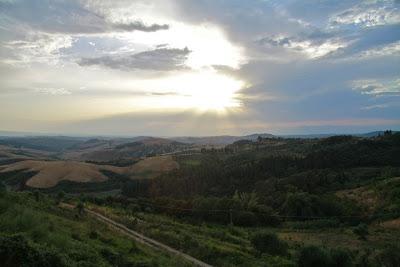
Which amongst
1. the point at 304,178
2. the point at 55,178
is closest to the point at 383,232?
the point at 304,178

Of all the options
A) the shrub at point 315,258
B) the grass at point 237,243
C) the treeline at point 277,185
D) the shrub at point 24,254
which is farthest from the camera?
the treeline at point 277,185

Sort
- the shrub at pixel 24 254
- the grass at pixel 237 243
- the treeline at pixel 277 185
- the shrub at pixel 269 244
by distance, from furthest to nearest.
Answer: the treeline at pixel 277 185 → the shrub at pixel 269 244 → the grass at pixel 237 243 → the shrub at pixel 24 254

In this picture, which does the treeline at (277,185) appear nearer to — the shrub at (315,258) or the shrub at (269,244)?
the shrub at (269,244)

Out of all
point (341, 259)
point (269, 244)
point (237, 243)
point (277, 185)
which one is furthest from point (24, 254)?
point (277, 185)

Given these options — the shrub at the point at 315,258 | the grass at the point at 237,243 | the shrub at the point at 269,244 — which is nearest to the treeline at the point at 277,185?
the grass at the point at 237,243

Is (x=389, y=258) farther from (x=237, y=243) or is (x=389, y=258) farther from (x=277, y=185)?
(x=277, y=185)

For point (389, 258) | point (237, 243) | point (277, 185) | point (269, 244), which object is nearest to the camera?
point (389, 258)

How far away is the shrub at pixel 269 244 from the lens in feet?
99.2

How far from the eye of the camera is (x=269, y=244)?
102 ft

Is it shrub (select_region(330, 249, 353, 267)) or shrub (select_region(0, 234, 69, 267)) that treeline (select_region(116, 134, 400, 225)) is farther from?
shrub (select_region(0, 234, 69, 267))

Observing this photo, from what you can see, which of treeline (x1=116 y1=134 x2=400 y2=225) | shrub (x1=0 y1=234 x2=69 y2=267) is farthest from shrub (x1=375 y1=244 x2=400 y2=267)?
treeline (x1=116 y1=134 x2=400 y2=225)

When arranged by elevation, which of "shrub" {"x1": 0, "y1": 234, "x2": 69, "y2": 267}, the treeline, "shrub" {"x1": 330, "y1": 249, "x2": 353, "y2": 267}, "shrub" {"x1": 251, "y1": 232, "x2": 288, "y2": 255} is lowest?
the treeline

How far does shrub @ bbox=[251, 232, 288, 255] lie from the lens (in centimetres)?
3025

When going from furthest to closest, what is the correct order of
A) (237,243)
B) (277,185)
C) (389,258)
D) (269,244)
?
(277,185)
(237,243)
(269,244)
(389,258)
